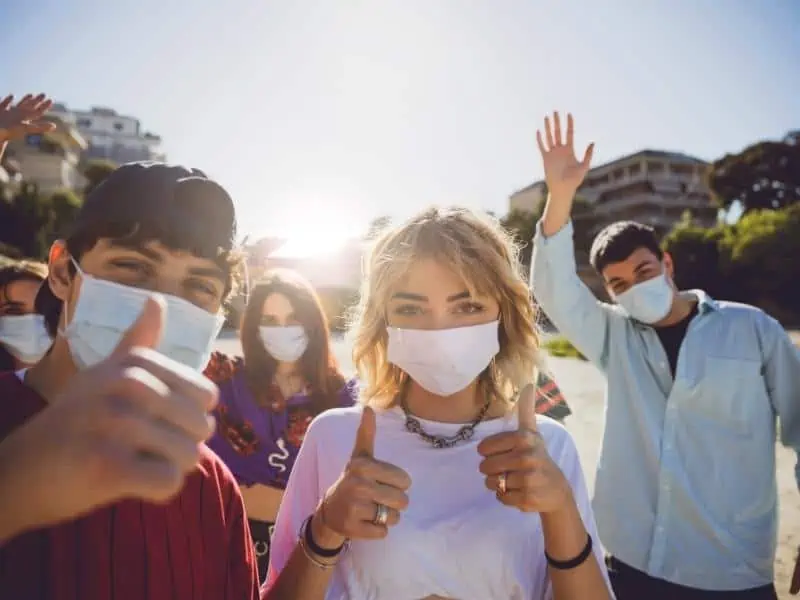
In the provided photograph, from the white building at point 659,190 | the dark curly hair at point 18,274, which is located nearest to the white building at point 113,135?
the white building at point 659,190

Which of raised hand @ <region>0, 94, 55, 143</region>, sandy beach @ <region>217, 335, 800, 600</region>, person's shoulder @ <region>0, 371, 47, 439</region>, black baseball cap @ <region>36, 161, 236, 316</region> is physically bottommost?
sandy beach @ <region>217, 335, 800, 600</region>

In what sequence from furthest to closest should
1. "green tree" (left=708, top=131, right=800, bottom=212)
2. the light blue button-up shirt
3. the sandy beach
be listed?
"green tree" (left=708, top=131, right=800, bottom=212) < the sandy beach < the light blue button-up shirt

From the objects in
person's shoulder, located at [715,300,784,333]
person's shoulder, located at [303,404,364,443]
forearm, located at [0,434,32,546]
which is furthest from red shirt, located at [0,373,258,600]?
person's shoulder, located at [715,300,784,333]

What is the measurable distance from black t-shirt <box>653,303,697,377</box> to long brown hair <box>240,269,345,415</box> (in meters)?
1.88

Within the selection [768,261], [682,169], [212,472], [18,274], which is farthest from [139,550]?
[682,169]

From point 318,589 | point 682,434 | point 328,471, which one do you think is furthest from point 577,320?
point 318,589

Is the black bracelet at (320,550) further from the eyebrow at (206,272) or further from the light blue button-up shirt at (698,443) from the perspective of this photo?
the light blue button-up shirt at (698,443)

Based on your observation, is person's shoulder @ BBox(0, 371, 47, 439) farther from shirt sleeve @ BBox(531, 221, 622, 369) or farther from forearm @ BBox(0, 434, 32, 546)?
shirt sleeve @ BBox(531, 221, 622, 369)

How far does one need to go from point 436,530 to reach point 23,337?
297 cm

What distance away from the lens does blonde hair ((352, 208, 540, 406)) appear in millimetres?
1595

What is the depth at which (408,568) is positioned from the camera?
4.28 ft

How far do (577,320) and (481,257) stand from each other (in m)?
1.46

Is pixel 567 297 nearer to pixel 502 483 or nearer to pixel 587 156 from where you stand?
pixel 587 156

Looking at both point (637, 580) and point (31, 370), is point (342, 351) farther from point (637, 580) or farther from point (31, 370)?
point (31, 370)
